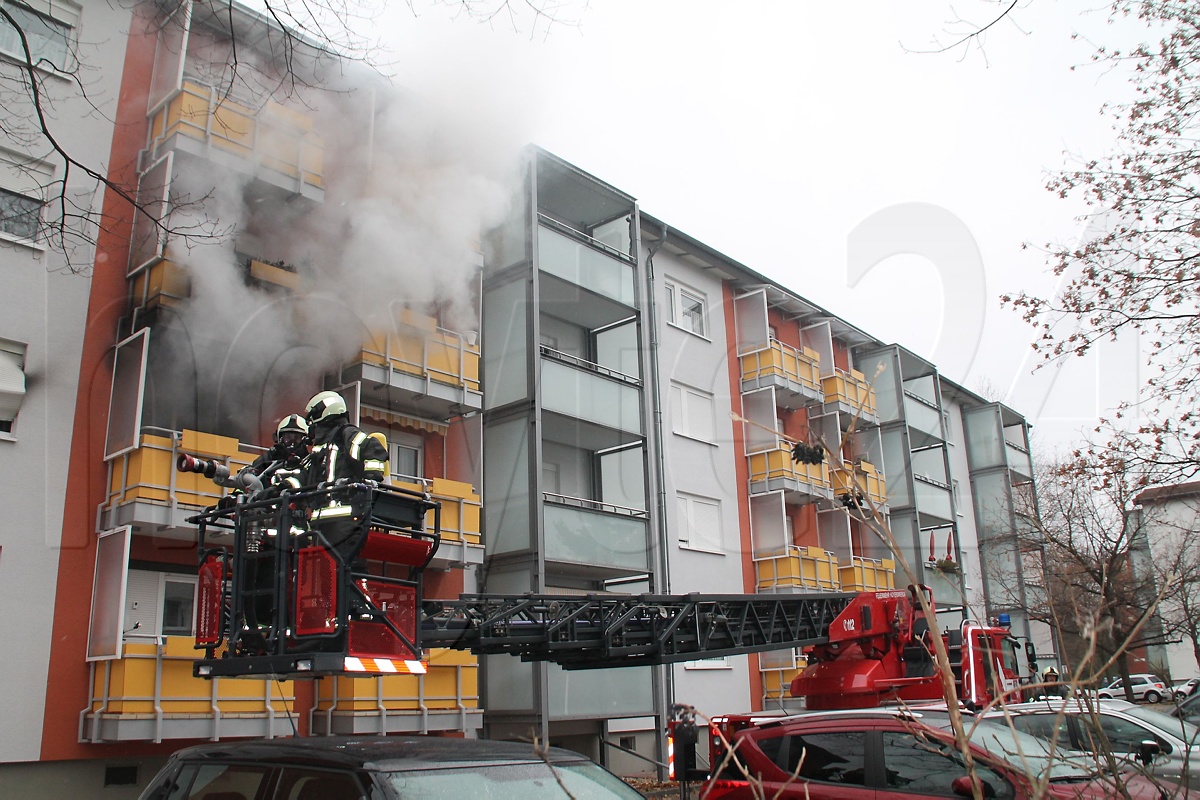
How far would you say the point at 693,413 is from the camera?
20.5 metres

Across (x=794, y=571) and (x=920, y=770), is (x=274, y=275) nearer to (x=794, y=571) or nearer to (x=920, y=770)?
(x=920, y=770)

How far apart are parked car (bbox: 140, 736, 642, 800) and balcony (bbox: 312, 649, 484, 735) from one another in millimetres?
7038

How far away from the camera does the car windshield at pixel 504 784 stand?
13.1ft

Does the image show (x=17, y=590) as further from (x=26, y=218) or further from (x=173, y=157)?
(x=173, y=157)

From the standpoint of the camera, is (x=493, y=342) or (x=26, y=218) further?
(x=493, y=342)

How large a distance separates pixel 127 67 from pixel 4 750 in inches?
322

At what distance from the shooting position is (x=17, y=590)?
33.7 ft

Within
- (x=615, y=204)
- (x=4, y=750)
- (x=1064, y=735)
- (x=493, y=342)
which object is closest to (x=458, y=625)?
(x=1064, y=735)

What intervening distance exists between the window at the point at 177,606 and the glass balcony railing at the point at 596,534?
5105mm

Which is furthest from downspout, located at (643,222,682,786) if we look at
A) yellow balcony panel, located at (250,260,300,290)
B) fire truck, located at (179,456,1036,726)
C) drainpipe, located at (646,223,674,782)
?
yellow balcony panel, located at (250,260,300,290)

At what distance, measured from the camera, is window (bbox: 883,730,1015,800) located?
20.5 feet

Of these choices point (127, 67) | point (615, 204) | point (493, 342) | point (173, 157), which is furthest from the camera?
point (615, 204)

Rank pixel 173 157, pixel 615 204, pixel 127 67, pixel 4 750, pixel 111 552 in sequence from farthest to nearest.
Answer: pixel 615 204
pixel 127 67
pixel 173 157
pixel 111 552
pixel 4 750

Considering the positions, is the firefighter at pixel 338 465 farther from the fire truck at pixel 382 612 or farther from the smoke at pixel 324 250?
the smoke at pixel 324 250
